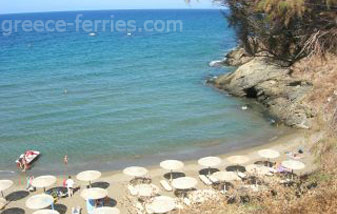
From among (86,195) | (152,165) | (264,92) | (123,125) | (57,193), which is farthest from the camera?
(264,92)

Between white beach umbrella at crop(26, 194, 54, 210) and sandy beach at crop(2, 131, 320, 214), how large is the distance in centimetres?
106

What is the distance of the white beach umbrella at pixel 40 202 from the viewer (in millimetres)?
17797

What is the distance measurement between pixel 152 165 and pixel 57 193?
6.06 m

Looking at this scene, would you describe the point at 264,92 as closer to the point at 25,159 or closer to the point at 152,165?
the point at 152,165

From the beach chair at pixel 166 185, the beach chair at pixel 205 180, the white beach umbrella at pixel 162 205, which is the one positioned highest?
the white beach umbrella at pixel 162 205

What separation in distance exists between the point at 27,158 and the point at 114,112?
11116 mm

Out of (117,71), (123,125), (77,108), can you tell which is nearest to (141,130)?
(123,125)

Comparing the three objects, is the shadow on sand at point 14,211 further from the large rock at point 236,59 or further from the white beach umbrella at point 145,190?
the large rock at point 236,59

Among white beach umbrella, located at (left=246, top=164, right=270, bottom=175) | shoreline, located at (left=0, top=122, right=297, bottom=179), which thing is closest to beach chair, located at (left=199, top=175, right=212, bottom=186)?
white beach umbrella, located at (left=246, top=164, right=270, bottom=175)

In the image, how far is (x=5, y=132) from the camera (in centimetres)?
2984

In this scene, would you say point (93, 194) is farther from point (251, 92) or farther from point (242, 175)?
point (251, 92)

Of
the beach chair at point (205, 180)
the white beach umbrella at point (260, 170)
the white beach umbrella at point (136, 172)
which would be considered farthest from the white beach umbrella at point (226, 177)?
the white beach umbrella at point (136, 172)

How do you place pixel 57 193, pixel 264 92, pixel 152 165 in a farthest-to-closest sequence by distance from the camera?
pixel 264 92 < pixel 152 165 < pixel 57 193

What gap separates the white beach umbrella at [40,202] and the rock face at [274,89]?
16461mm
